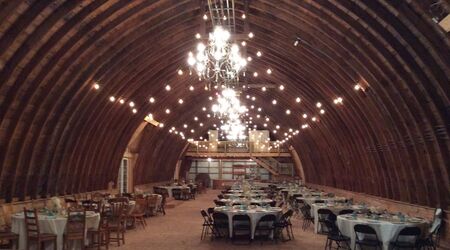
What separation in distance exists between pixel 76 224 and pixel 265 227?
5200mm

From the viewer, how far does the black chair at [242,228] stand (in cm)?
1228

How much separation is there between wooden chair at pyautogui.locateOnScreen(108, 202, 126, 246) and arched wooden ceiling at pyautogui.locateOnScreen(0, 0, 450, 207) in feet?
9.91

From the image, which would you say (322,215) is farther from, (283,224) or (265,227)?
(265,227)

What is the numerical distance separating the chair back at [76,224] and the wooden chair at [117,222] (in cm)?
171

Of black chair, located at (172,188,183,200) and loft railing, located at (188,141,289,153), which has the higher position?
loft railing, located at (188,141,289,153)

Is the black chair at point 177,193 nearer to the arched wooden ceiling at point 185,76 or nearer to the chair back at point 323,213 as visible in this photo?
the arched wooden ceiling at point 185,76

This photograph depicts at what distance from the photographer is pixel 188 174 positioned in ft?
156

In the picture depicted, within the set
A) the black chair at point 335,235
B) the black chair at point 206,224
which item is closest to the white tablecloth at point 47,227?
the black chair at point 206,224

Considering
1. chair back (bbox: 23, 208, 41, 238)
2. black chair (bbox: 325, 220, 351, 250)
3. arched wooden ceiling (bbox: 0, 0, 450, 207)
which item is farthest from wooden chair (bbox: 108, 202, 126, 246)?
black chair (bbox: 325, 220, 351, 250)

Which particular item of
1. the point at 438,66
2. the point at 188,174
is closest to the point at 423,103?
the point at 438,66

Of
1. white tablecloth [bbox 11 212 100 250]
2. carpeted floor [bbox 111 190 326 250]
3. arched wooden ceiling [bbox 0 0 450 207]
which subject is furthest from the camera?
carpeted floor [bbox 111 190 326 250]

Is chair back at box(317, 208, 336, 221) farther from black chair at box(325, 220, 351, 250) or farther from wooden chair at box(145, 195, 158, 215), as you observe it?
wooden chair at box(145, 195, 158, 215)

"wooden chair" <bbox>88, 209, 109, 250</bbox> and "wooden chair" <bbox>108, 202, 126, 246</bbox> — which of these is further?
"wooden chair" <bbox>108, 202, 126, 246</bbox>

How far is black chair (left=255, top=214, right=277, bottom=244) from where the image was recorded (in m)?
12.3
